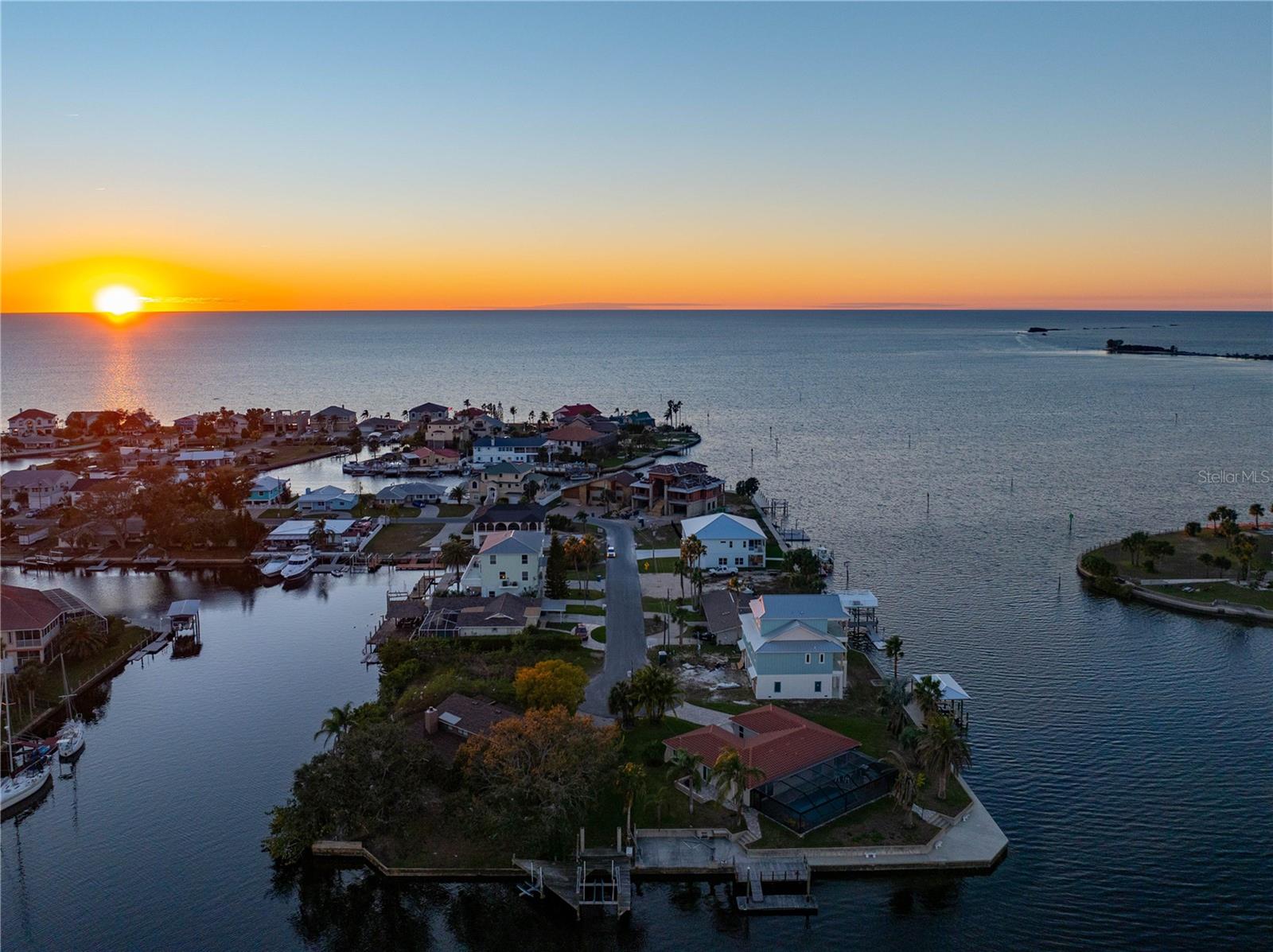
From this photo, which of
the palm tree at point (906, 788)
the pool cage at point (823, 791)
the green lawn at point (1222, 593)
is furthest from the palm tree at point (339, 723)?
the green lawn at point (1222, 593)

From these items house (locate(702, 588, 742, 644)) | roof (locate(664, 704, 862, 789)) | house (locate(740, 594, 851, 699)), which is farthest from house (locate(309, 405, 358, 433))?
roof (locate(664, 704, 862, 789))

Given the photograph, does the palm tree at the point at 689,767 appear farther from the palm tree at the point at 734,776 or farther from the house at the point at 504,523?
the house at the point at 504,523

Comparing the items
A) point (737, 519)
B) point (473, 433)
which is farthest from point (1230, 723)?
point (473, 433)

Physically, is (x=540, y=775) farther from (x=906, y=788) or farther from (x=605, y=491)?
(x=605, y=491)

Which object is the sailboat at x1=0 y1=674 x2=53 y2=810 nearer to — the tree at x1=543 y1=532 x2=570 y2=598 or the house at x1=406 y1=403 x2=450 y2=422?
the tree at x1=543 y1=532 x2=570 y2=598

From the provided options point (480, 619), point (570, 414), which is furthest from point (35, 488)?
point (570, 414)

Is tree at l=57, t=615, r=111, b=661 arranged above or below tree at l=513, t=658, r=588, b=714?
below
